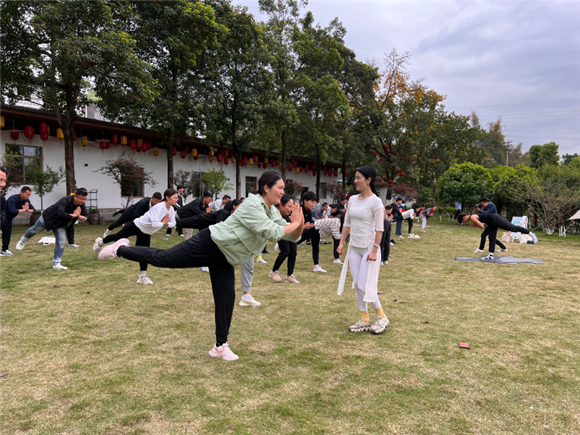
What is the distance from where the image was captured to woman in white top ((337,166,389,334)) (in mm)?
4258

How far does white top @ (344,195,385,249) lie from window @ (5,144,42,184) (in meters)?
14.7

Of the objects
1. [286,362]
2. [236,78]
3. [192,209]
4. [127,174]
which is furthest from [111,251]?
[127,174]

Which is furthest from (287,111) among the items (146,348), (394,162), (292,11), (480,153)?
(480,153)

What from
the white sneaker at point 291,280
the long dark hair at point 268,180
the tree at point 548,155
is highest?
the tree at point 548,155

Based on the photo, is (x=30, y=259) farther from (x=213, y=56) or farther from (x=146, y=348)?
(x=213, y=56)

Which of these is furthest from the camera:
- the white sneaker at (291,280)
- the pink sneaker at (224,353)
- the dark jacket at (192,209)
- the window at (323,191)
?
the window at (323,191)

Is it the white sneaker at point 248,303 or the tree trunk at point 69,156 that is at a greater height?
the tree trunk at point 69,156

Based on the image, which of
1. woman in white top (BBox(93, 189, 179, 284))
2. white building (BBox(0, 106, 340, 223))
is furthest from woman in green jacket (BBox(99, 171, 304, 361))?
white building (BBox(0, 106, 340, 223))

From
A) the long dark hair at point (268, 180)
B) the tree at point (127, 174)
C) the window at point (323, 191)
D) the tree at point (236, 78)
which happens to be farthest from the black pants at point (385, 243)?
the window at point (323, 191)

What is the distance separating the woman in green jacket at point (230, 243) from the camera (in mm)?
3266

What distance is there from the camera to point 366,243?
4328 millimetres

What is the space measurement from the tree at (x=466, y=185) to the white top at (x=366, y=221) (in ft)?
63.3

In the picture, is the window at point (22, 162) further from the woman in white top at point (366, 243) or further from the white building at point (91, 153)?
the woman in white top at point (366, 243)

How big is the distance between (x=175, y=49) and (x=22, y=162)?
7.78 meters
